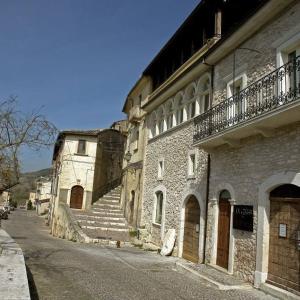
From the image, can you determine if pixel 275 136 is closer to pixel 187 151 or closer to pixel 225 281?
pixel 225 281

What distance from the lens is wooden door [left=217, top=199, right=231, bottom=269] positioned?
439 inches

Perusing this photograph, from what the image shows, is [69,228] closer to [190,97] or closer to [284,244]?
[190,97]

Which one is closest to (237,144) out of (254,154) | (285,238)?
(254,154)

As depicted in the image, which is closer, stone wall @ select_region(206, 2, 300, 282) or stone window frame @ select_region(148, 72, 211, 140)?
stone wall @ select_region(206, 2, 300, 282)

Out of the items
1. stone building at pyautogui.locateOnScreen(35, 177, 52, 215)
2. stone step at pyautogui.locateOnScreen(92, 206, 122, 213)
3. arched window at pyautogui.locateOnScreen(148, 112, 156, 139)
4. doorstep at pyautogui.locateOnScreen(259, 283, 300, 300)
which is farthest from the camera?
stone building at pyautogui.locateOnScreen(35, 177, 52, 215)

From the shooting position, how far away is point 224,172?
11.6 meters

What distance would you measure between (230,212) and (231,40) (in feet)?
17.5

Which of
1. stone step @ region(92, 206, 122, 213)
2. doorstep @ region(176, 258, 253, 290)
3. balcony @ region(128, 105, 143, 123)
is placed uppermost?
balcony @ region(128, 105, 143, 123)

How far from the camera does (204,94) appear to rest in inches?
562

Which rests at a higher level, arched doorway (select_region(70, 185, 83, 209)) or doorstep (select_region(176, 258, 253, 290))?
arched doorway (select_region(70, 185, 83, 209))

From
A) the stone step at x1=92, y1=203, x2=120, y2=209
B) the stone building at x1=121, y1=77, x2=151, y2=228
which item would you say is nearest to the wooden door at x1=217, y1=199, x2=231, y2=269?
the stone building at x1=121, y1=77, x2=151, y2=228

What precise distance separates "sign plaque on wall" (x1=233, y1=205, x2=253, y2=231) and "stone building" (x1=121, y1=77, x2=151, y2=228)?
32.6ft

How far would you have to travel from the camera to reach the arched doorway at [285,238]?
26.9ft

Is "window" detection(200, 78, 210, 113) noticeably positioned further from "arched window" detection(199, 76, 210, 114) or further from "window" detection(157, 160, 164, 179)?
"window" detection(157, 160, 164, 179)
